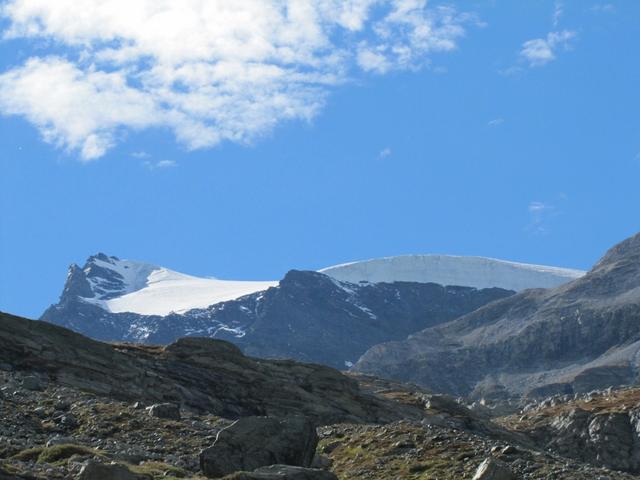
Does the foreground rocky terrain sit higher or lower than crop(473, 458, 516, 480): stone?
higher

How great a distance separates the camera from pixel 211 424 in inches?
2248

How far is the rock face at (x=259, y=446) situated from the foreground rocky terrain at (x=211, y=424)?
0.14ft

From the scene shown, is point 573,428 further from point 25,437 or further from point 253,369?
point 25,437

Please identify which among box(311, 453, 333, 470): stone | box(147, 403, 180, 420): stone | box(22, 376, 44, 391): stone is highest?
box(22, 376, 44, 391): stone

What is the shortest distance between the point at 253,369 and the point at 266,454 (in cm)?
4693

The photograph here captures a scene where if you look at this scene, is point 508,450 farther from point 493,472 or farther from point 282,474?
point 282,474

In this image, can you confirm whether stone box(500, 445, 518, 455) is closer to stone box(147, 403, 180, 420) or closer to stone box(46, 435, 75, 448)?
stone box(147, 403, 180, 420)

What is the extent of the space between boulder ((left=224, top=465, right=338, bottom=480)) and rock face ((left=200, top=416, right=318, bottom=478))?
540 centimetres

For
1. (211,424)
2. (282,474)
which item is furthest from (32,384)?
(282,474)

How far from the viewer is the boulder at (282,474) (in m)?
34.6

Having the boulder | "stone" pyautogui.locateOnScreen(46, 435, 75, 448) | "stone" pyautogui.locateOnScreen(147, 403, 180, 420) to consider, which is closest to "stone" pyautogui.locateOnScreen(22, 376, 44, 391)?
"stone" pyautogui.locateOnScreen(147, 403, 180, 420)

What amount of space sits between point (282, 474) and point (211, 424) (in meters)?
22.2

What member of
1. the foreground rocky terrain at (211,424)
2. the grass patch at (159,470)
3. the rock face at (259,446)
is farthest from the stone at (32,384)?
the grass patch at (159,470)

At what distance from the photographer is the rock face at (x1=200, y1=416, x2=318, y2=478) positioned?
41.8 m
